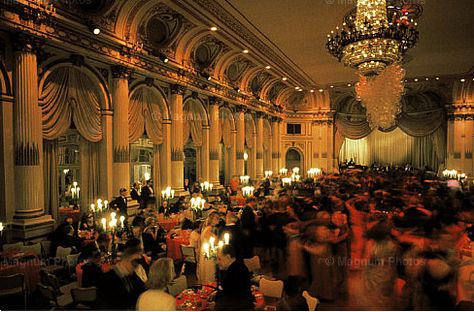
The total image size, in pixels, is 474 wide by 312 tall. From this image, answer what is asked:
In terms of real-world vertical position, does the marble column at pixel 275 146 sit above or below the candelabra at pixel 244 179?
above

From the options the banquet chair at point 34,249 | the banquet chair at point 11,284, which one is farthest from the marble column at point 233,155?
the banquet chair at point 11,284

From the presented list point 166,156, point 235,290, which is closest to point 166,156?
point 166,156

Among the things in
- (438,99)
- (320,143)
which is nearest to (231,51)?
(320,143)

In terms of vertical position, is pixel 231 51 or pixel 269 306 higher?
pixel 231 51

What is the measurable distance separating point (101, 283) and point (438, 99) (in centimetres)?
2425

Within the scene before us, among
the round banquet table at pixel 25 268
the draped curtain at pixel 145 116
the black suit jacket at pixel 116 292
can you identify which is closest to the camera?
the black suit jacket at pixel 116 292

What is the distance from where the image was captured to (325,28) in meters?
10.5

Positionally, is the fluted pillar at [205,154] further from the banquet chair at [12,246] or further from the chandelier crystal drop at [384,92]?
the banquet chair at [12,246]

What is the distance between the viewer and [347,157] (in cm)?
2762

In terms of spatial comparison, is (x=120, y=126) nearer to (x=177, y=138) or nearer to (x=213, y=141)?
(x=177, y=138)

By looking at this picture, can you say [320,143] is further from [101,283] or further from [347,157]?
[101,283]

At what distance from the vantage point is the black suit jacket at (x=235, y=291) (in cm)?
337

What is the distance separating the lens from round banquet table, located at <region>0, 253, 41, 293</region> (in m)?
5.21

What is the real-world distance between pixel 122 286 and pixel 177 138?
8.26 meters
